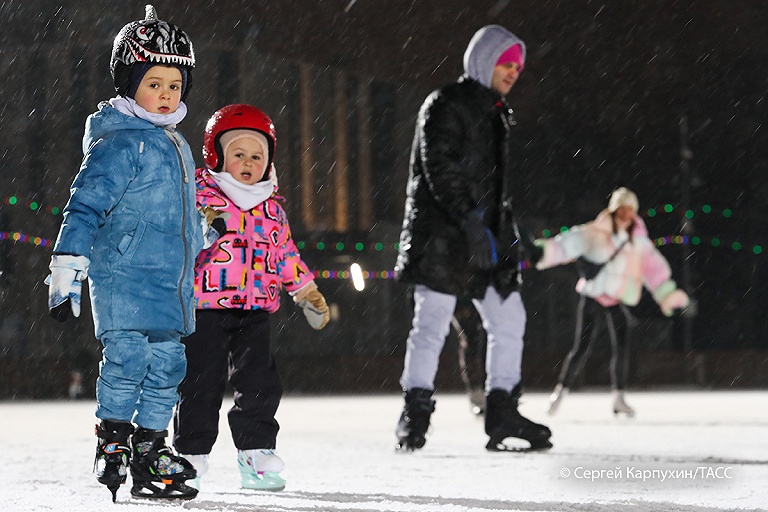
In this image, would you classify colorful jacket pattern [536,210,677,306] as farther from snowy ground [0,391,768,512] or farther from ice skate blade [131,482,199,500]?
ice skate blade [131,482,199,500]

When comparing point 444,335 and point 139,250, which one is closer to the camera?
point 139,250

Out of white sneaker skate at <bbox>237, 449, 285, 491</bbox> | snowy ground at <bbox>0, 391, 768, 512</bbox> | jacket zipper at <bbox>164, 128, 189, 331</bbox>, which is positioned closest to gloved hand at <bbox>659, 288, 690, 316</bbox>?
snowy ground at <bbox>0, 391, 768, 512</bbox>

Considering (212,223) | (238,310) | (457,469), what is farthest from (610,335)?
(212,223)

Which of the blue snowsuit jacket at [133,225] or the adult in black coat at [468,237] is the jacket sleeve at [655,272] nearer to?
the adult in black coat at [468,237]

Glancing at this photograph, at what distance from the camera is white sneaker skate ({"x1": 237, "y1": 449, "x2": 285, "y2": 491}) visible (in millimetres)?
3539

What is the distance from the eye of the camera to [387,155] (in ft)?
59.5

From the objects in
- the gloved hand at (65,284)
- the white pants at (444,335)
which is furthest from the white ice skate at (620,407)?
the gloved hand at (65,284)

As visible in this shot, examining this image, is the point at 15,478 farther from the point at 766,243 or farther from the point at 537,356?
the point at 766,243

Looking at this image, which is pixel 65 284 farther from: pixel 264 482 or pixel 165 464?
pixel 264 482

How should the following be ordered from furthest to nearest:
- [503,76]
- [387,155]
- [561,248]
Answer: [387,155], [561,248], [503,76]

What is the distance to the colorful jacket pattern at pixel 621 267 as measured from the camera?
7.75 metres

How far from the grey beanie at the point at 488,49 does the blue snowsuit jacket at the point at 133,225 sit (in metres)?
2.06

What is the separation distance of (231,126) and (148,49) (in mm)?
487

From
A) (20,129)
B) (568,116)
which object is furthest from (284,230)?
(568,116)
